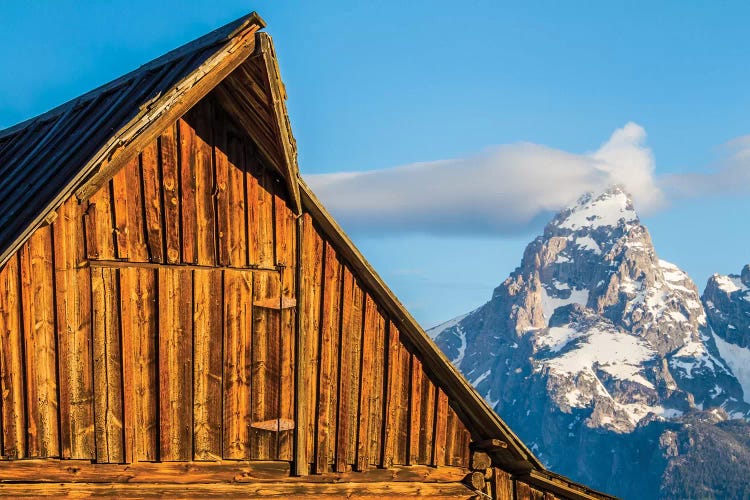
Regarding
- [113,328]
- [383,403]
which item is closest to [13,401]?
[113,328]

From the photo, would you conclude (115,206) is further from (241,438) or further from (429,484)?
(429,484)

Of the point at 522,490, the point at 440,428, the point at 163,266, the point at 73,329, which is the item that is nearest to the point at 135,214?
the point at 163,266

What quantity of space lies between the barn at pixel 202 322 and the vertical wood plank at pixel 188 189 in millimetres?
15

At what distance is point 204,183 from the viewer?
1134cm

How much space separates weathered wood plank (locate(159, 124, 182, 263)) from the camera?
1112cm

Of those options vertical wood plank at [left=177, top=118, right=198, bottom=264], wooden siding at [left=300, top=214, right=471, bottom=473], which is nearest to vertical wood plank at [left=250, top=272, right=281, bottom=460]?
wooden siding at [left=300, top=214, right=471, bottom=473]

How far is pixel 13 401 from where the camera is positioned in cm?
1056

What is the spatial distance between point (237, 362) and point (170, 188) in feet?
6.72

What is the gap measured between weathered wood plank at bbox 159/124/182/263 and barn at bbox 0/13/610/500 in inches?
0.6

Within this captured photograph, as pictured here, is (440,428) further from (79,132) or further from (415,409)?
(79,132)

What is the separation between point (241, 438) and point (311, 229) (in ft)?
8.13

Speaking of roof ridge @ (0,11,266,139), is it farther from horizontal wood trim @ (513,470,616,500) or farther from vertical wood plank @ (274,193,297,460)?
horizontal wood trim @ (513,470,616,500)

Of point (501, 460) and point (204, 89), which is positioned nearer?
point (204, 89)

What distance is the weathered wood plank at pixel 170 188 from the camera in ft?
36.5
